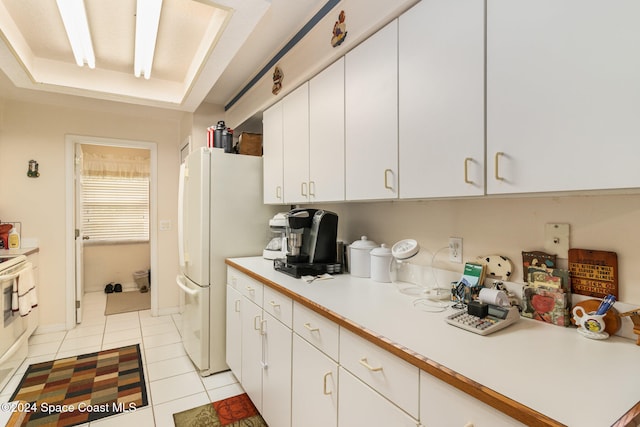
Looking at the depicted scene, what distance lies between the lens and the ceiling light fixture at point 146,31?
1852 mm

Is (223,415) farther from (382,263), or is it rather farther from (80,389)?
(382,263)

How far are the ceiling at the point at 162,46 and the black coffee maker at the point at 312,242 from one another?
3.94 feet

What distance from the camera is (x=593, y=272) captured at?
1.05m

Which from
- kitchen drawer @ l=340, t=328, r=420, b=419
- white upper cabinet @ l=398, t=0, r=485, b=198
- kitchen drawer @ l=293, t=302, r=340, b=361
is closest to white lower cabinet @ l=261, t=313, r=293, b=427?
kitchen drawer @ l=293, t=302, r=340, b=361

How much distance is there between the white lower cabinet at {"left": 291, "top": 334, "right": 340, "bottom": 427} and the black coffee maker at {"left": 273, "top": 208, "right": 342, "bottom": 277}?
0.55m

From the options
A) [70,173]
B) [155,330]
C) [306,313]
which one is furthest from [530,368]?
[70,173]

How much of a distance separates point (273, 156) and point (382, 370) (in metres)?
1.80

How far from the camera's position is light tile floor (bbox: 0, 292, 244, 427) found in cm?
206

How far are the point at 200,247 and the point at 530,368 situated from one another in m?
2.16

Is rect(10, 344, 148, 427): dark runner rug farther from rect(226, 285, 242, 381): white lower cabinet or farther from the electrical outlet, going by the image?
the electrical outlet

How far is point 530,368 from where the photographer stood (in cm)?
78

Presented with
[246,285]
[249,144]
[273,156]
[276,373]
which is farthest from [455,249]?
[249,144]

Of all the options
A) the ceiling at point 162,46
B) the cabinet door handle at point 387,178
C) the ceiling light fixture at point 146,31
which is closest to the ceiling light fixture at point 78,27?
the ceiling at point 162,46

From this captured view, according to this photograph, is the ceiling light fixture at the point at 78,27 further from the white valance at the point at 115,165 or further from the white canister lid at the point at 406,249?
the white valance at the point at 115,165
